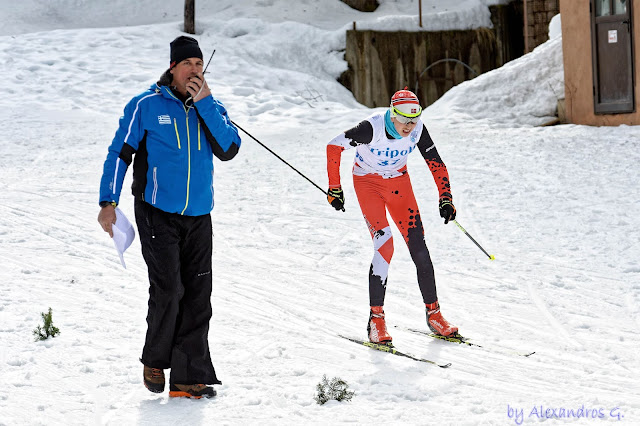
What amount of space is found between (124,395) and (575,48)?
11.8 metres

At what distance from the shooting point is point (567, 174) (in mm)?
10227

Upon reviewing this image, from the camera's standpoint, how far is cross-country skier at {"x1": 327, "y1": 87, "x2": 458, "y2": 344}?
17.6ft

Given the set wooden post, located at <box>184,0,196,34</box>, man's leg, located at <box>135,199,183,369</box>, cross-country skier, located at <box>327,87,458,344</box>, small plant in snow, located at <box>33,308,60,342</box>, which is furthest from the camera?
wooden post, located at <box>184,0,196,34</box>

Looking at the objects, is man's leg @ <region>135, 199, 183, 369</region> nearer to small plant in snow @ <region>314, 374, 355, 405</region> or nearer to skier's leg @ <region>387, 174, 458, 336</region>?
small plant in snow @ <region>314, 374, 355, 405</region>

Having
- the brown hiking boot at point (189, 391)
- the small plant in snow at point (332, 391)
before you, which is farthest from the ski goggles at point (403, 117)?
the brown hiking boot at point (189, 391)

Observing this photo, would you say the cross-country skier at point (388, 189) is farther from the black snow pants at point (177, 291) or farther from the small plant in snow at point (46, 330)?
the small plant in snow at point (46, 330)

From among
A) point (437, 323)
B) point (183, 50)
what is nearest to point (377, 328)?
point (437, 323)

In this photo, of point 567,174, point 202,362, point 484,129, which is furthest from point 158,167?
point 484,129

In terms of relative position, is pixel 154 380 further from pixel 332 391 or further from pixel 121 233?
pixel 332 391

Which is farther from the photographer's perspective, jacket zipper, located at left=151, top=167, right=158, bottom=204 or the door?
the door

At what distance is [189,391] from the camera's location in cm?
401

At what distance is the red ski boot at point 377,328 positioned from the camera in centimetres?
516

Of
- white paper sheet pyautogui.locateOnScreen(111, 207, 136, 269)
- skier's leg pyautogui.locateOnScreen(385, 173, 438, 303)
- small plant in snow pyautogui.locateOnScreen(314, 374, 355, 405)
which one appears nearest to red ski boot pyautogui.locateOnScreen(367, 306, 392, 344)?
skier's leg pyautogui.locateOnScreen(385, 173, 438, 303)

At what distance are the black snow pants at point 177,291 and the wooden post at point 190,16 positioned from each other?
54.4 feet
